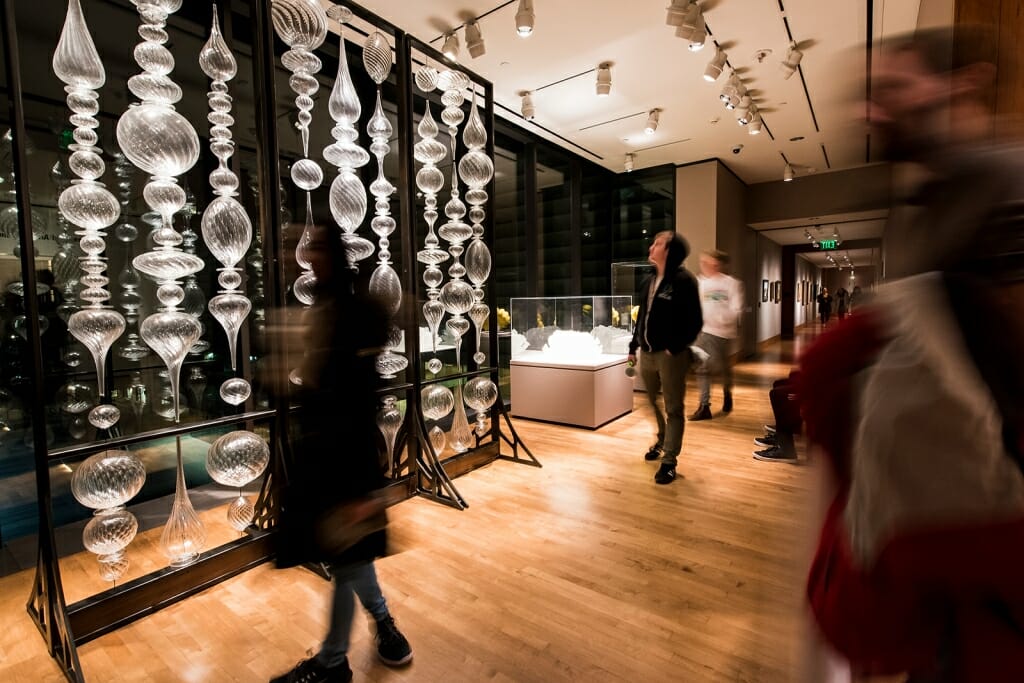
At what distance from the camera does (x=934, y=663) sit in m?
0.67

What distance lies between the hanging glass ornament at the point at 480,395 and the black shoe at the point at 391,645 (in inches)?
77.9

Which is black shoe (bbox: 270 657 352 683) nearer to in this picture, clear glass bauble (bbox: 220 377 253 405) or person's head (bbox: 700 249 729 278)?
clear glass bauble (bbox: 220 377 253 405)

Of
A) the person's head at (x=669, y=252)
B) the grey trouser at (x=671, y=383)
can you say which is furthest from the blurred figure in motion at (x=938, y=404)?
the grey trouser at (x=671, y=383)

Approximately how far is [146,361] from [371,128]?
75.3 inches

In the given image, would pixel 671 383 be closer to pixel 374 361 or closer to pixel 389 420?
pixel 389 420

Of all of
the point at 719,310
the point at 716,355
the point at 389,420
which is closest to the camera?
the point at 389,420

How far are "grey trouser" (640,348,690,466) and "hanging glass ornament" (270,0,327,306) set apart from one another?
2.20 m

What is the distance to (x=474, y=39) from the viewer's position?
3.66 metres

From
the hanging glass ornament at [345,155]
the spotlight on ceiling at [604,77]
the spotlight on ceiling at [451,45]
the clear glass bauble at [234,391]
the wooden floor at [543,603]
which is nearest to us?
the wooden floor at [543,603]

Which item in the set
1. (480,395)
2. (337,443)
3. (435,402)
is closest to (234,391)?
(337,443)

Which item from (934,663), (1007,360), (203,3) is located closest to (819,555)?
(934,663)

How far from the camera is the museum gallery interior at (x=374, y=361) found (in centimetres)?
174

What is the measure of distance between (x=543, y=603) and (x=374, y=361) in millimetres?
1259

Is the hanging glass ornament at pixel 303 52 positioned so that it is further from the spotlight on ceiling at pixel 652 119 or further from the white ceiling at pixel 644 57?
the spotlight on ceiling at pixel 652 119
